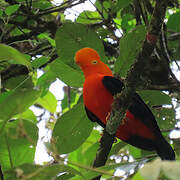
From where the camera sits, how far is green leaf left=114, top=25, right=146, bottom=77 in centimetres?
222

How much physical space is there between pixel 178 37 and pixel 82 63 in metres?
1.09

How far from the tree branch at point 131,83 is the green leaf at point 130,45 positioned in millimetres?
519

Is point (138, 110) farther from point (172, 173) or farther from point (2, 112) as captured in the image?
point (172, 173)

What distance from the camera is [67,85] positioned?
8.57 ft

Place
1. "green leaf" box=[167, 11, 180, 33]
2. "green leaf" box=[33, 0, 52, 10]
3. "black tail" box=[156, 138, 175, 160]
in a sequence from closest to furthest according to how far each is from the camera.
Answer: "black tail" box=[156, 138, 175, 160]
"green leaf" box=[167, 11, 180, 33]
"green leaf" box=[33, 0, 52, 10]

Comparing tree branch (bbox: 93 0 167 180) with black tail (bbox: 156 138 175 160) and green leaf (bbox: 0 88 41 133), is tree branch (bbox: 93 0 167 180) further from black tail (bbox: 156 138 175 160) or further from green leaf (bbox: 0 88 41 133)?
green leaf (bbox: 0 88 41 133)

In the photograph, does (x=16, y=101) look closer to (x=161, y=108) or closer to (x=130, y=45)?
(x=130, y=45)

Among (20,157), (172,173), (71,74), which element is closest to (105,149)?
(20,157)

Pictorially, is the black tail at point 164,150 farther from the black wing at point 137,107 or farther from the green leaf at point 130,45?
the green leaf at point 130,45

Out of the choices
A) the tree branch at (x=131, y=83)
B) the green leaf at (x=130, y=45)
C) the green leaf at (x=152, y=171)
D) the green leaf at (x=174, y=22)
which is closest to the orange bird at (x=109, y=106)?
the green leaf at (x=130, y=45)

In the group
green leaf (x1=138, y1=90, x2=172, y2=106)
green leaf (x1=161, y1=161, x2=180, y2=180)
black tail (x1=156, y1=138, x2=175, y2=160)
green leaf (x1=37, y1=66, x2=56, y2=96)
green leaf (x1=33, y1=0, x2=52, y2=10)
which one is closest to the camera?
green leaf (x1=161, y1=161, x2=180, y2=180)

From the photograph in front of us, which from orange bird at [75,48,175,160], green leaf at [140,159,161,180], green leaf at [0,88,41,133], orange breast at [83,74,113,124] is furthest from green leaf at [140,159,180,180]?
orange breast at [83,74,113,124]

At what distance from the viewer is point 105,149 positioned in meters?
2.08

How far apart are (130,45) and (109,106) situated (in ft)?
1.87
